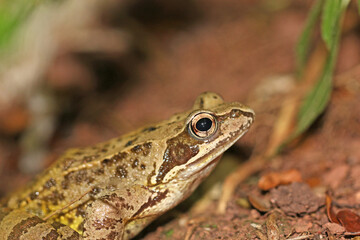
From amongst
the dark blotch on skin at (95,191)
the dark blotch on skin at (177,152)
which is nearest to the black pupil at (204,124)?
the dark blotch on skin at (177,152)

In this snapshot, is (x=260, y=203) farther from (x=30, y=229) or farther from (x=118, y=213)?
(x=30, y=229)

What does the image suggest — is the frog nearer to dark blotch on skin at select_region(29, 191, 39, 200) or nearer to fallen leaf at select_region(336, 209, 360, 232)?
dark blotch on skin at select_region(29, 191, 39, 200)

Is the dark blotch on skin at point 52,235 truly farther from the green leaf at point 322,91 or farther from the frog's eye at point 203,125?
the green leaf at point 322,91

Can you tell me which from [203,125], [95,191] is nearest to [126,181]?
[95,191]

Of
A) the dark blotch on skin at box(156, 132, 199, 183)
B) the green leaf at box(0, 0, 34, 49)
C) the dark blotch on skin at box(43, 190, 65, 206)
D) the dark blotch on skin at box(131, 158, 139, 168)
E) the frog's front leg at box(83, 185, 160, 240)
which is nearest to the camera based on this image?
the frog's front leg at box(83, 185, 160, 240)

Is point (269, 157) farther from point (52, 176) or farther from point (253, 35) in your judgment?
point (253, 35)

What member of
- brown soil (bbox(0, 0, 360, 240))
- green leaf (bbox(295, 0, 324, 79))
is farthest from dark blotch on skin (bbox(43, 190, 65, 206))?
green leaf (bbox(295, 0, 324, 79))
